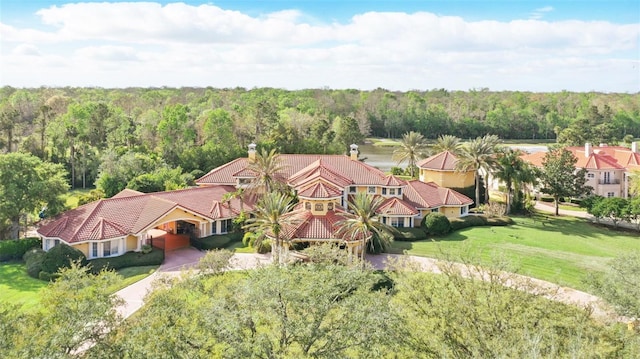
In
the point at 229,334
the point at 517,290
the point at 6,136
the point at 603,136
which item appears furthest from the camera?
the point at 603,136

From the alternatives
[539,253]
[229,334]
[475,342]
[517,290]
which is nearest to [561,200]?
[539,253]

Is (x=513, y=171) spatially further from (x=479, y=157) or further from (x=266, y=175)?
(x=266, y=175)

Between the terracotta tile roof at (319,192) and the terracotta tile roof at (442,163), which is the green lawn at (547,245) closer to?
the terracotta tile roof at (319,192)

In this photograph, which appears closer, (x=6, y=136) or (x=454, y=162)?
(x=454, y=162)

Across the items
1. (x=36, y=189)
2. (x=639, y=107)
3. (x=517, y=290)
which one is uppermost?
(x=639, y=107)

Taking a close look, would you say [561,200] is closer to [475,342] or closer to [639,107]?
[475,342]

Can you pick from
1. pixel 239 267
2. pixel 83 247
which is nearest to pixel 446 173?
pixel 239 267

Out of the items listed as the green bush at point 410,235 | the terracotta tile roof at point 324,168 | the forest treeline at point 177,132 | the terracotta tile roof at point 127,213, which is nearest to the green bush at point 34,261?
the terracotta tile roof at point 127,213
